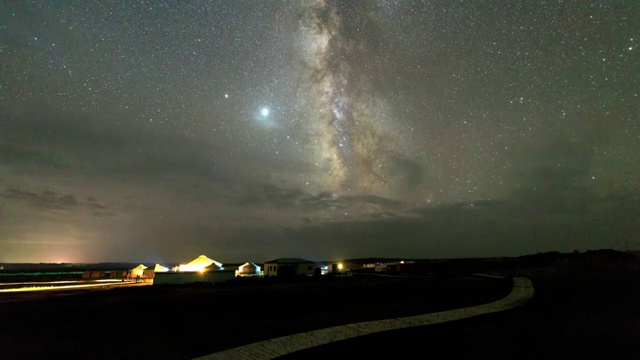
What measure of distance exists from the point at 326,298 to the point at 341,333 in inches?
396

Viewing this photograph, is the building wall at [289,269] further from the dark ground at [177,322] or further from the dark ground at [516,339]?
the dark ground at [516,339]

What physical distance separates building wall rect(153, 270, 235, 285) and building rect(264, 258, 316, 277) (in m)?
15.1

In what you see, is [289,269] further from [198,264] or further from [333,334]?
[333,334]

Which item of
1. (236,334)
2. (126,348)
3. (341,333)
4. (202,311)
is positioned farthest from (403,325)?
(202,311)

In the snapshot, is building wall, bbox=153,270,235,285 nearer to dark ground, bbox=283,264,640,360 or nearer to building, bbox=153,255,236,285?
building, bbox=153,255,236,285

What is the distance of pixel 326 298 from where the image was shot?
21.0 meters

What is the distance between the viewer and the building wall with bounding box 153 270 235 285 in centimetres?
4078

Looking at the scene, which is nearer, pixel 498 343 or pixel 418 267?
pixel 498 343

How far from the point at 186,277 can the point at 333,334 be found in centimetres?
3639

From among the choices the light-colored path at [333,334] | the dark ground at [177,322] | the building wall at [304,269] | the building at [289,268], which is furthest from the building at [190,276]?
the light-colored path at [333,334]

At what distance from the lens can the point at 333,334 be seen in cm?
1105

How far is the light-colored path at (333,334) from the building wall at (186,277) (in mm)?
34672

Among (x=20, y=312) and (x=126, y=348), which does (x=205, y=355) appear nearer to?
(x=126, y=348)

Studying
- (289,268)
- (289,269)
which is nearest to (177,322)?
(289,269)
